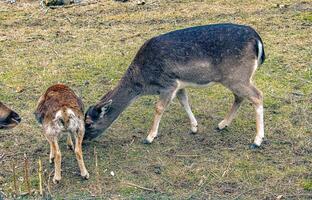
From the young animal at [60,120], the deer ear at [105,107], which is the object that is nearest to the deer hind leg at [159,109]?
the deer ear at [105,107]

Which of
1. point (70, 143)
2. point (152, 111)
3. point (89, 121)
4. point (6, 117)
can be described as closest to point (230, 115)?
point (152, 111)

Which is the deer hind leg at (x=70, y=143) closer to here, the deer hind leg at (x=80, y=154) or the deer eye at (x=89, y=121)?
the deer eye at (x=89, y=121)

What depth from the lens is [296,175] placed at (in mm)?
5965

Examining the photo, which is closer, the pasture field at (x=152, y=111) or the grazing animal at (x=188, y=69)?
the pasture field at (x=152, y=111)

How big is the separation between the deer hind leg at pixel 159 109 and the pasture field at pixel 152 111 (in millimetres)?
92

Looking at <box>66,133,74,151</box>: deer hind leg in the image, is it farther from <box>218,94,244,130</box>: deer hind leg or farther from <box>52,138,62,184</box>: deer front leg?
<box>218,94,244,130</box>: deer hind leg

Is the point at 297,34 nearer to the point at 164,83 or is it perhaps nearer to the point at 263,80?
the point at 263,80

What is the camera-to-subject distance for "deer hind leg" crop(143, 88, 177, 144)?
6.72 meters

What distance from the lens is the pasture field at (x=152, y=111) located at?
5871 millimetres

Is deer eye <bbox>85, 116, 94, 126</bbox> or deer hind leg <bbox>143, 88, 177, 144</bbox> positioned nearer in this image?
deer eye <bbox>85, 116, 94, 126</bbox>

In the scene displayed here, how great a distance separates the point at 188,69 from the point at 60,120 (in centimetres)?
161

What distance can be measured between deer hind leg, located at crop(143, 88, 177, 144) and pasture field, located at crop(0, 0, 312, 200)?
9cm

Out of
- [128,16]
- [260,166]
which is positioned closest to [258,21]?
[128,16]

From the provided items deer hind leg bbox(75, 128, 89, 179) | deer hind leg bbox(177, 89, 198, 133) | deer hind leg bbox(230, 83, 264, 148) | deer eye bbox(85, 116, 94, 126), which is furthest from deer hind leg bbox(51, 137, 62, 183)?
deer hind leg bbox(230, 83, 264, 148)
